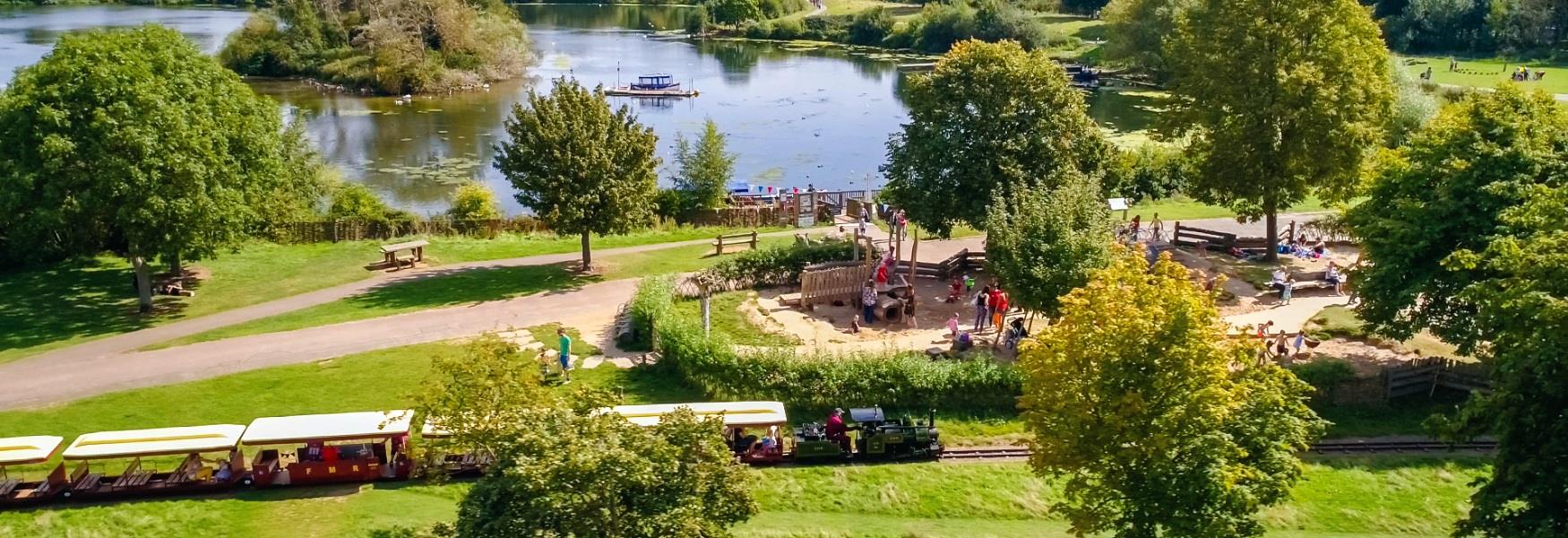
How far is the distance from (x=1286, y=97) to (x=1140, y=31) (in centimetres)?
6429

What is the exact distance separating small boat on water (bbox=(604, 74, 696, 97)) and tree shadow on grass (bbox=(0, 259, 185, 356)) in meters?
59.2

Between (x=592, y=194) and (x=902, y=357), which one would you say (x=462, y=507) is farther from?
(x=592, y=194)

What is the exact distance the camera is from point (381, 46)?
3824 inches

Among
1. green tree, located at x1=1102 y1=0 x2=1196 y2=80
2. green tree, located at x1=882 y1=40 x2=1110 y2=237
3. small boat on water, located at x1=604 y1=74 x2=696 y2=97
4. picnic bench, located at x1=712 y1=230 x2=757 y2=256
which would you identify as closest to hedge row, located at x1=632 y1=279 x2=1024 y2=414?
green tree, located at x1=882 y1=40 x2=1110 y2=237

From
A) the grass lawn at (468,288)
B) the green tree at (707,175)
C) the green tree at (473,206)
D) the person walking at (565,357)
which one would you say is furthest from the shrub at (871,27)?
the person walking at (565,357)

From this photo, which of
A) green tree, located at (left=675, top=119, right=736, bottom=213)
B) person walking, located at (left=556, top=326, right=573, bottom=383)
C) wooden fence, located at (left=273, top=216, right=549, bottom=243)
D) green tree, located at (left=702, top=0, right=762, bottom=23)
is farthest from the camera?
green tree, located at (left=702, top=0, right=762, bottom=23)

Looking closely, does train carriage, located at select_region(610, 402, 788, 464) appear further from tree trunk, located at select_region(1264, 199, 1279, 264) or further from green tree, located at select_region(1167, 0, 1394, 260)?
tree trunk, located at select_region(1264, 199, 1279, 264)

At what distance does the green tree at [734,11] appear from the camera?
146m

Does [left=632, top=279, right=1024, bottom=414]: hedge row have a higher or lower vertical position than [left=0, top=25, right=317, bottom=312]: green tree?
lower

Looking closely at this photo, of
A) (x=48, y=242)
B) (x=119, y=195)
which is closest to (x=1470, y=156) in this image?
(x=119, y=195)

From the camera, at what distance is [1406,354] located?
101 ft

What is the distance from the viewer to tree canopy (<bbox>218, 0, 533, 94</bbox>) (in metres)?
96.8

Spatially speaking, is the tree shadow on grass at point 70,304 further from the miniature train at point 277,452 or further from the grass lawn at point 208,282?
the miniature train at point 277,452

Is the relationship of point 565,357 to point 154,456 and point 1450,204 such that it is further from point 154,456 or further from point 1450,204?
point 1450,204
